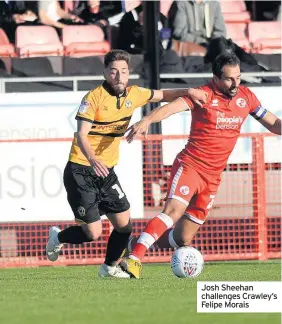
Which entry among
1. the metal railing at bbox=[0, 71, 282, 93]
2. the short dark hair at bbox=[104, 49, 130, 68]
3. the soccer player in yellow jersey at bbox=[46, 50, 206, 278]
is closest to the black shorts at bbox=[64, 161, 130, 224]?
the soccer player in yellow jersey at bbox=[46, 50, 206, 278]

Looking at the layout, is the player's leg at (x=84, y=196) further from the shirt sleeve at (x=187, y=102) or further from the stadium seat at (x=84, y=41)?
the stadium seat at (x=84, y=41)

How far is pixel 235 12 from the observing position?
19.2 metres

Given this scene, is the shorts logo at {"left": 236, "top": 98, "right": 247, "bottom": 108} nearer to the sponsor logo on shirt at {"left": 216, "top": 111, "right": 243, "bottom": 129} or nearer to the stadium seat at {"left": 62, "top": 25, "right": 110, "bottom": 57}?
the sponsor logo on shirt at {"left": 216, "top": 111, "right": 243, "bottom": 129}

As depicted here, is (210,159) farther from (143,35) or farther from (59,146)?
(143,35)

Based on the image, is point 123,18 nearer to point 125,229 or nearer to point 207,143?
point 207,143

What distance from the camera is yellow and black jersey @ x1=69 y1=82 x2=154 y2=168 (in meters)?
11.3

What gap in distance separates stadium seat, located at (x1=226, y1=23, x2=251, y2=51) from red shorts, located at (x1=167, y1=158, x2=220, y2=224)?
6.57 meters

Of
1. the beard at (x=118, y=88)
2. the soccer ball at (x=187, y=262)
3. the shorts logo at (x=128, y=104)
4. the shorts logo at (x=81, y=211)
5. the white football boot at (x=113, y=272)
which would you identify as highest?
the beard at (x=118, y=88)

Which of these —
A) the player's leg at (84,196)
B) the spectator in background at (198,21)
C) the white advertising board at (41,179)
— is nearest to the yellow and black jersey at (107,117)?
the player's leg at (84,196)

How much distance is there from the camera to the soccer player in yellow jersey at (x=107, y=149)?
36.8 ft

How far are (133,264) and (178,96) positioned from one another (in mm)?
1673

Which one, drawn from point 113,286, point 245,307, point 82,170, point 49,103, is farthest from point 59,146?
point 245,307

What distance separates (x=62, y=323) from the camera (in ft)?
25.4

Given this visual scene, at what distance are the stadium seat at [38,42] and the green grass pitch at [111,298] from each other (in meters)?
4.85
